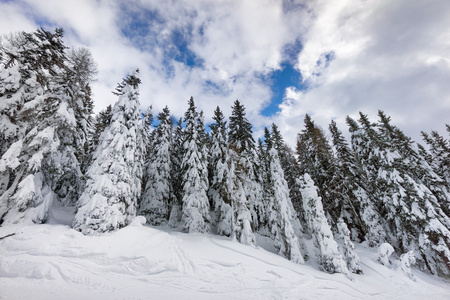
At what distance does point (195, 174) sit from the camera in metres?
18.0

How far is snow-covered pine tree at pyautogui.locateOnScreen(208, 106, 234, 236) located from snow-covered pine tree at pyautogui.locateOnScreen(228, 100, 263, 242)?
97 cm

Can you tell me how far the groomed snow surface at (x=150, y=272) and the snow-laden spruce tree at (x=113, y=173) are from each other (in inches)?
32.8

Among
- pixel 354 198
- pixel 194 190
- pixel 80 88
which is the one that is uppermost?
pixel 80 88

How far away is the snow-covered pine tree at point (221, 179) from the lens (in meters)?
17.7

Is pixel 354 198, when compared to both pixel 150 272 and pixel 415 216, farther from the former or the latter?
pixel 150 272

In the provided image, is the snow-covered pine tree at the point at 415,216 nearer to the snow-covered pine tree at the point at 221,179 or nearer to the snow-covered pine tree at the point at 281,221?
the snow-covered pine tree at the point at 281,221

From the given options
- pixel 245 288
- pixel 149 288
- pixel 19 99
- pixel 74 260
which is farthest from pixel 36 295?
pixel 19 99

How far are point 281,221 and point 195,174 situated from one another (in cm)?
1001

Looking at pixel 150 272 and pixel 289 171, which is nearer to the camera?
pixel 150 272

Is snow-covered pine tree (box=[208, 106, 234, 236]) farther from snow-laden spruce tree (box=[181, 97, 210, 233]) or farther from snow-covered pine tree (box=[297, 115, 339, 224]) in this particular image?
snow-covered pine tree (box=[297, 115, 339, 224])

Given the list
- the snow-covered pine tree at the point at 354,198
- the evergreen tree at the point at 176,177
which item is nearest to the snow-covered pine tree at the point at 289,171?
the snow-covered pine tree at the point at 354,198

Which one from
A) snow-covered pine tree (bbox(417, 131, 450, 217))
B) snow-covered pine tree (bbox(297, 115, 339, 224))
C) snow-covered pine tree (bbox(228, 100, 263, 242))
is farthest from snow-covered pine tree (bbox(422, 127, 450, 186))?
snow-covered pine tree (bbox(228, 100, 263, 242))

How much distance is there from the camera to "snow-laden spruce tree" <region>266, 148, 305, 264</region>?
1574 centimetres

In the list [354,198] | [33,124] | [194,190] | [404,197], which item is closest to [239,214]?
[194,190]
